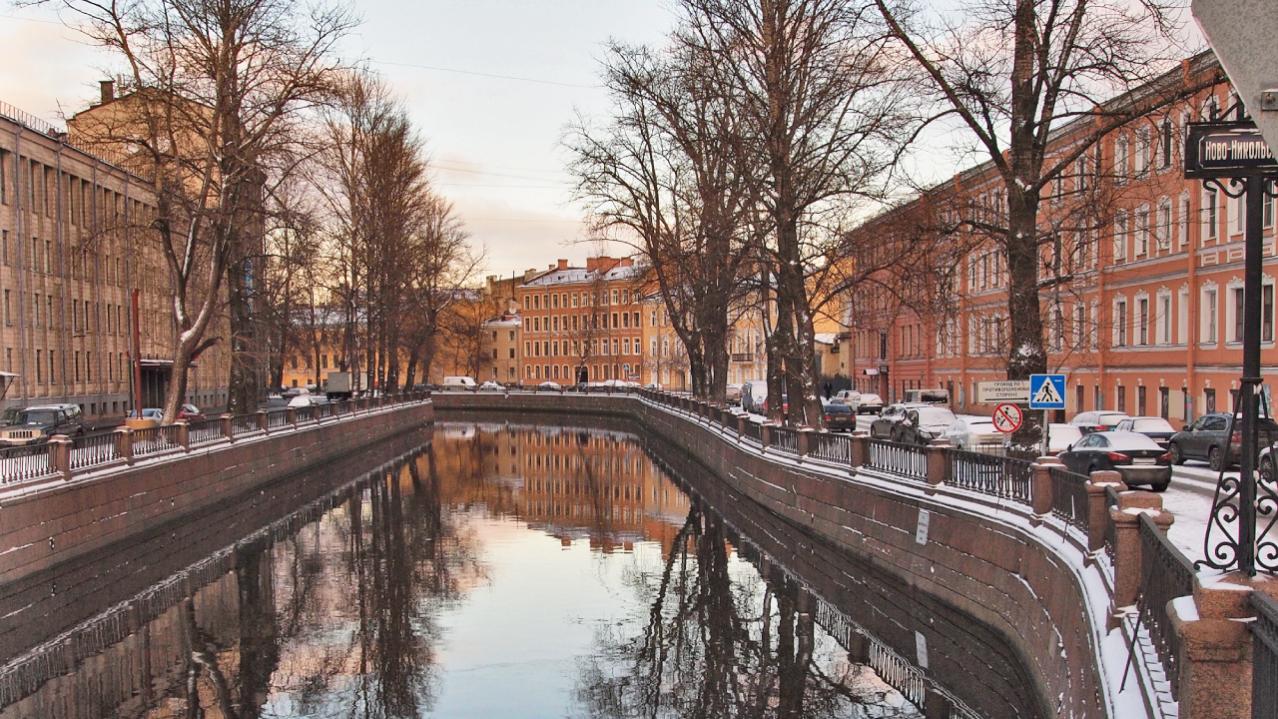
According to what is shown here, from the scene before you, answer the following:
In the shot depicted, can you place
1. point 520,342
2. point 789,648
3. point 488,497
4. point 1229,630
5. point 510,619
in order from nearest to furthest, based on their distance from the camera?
point 1229,630 → point 789,648 → point 510,619 → point 488,497 → point 520,342

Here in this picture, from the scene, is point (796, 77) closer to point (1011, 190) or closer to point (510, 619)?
point (1011, 190)

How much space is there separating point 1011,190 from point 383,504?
2174 cm

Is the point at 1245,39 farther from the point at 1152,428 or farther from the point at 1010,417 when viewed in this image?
the point at 1152,428

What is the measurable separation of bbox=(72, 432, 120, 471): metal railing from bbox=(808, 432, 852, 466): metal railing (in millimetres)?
14817

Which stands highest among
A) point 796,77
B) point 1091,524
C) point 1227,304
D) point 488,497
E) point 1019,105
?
point 796,77

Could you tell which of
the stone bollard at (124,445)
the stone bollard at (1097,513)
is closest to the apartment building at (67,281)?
the stone bollard at (124,445)

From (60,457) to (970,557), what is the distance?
15.9 m

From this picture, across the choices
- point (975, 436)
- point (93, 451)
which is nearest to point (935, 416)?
point (975, 436)

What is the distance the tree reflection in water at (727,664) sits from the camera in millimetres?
14461

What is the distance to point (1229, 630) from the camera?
6.36 m

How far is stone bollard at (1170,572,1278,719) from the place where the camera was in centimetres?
635

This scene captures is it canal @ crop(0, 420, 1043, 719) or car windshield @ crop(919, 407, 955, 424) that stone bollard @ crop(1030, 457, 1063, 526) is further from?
car windshield @ crop(919, 407, 955, 424)

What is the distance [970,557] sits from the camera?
17.0 metres

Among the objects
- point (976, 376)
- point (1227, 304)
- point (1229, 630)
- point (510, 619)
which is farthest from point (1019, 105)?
point (976, 376)
